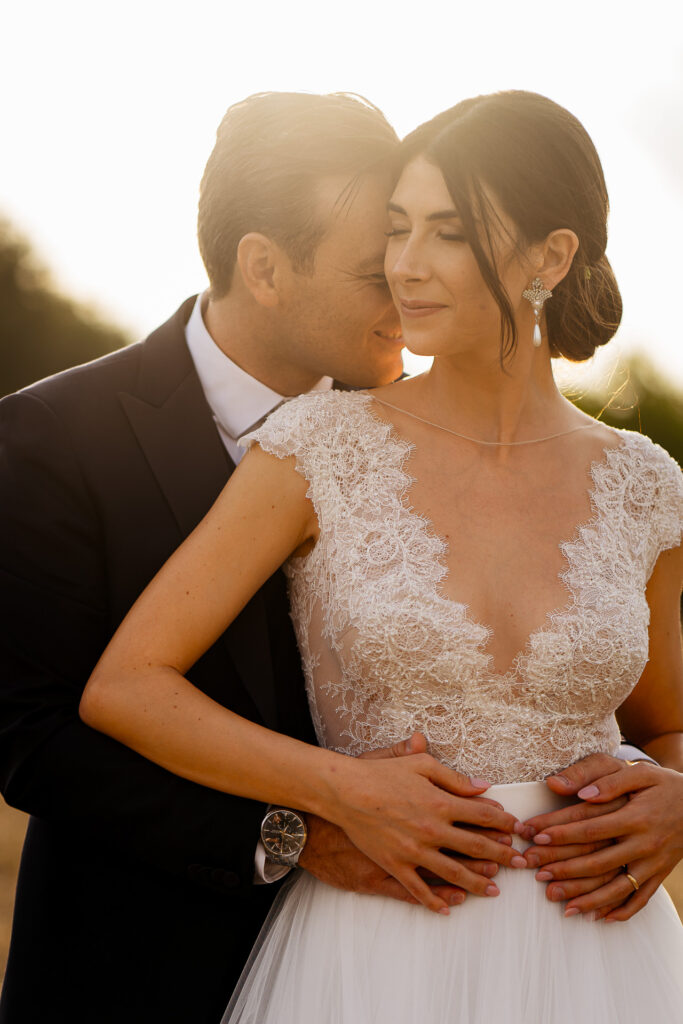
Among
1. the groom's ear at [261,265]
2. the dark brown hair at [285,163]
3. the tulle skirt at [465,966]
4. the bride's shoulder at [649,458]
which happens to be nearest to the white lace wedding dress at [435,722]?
the tulle skirt at [465,966]

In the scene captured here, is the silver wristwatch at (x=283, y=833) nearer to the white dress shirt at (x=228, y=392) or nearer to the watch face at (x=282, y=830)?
the watch face at (x=282, y=830)

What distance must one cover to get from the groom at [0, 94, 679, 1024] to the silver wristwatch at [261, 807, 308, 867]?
27 mm

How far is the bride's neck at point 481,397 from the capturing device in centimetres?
256

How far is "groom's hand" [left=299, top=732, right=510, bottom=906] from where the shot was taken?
2.13m

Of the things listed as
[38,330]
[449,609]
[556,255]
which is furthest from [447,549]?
[38,330]

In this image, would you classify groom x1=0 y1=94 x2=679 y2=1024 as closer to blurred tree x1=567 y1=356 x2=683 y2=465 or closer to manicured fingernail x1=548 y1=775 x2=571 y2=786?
manicured fingernail x1=548 y1=775 x2=571 y2=786

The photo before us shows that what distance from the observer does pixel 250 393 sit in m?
2.84

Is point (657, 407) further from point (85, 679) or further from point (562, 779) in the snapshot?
point (85, 679)

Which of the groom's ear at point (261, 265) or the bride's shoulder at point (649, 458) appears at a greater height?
the groom's ear at point (261, 265)

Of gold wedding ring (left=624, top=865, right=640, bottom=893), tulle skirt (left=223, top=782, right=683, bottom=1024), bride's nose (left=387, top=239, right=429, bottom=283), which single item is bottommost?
tulle skirt (left=223, top=782, right=683, bottom=1024)

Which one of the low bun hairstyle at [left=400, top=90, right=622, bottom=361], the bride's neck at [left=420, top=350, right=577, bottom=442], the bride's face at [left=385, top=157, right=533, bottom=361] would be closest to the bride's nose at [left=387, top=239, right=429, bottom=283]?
the bride's face at [left=385, top=157, right=533, bottom=361]

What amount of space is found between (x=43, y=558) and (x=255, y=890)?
0.88 m

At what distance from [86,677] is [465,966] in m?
1.03

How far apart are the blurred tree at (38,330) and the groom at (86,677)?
25.7 ft
